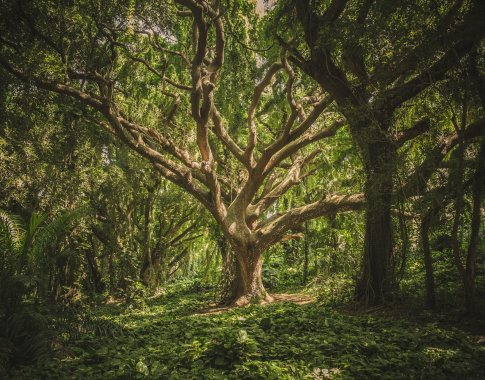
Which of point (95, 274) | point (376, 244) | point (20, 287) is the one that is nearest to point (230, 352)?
point (20, 287)

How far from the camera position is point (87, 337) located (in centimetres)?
Result: 481

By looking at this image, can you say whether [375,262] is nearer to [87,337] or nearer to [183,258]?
[87,337]

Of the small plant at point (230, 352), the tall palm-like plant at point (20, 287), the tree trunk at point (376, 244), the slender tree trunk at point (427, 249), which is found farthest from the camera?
the tree trunk at point (376, 244)

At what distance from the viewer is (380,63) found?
483 centimetres

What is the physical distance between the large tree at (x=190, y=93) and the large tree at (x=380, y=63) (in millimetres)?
882

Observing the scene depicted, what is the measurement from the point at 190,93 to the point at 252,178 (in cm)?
269

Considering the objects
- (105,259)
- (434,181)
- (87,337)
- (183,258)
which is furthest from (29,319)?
(183,258)

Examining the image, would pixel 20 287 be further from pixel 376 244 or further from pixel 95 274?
pixel 95 274

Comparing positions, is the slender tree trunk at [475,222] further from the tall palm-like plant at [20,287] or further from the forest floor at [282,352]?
the tall palm-like plant at [20,287]

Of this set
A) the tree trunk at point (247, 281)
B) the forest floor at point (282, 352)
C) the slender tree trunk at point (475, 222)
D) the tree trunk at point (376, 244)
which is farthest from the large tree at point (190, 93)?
the forest floor at point (282, 352)

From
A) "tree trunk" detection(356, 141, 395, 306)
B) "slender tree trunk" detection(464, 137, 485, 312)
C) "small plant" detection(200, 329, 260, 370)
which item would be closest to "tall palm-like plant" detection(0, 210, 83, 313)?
"small plant" detection(200, 329, 260, 370)

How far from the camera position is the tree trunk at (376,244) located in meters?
6.05

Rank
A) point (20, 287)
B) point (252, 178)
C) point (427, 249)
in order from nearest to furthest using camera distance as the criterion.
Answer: point (20, 287) → point (427, 249) → point (252, 178)

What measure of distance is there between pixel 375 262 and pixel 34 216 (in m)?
5.62
